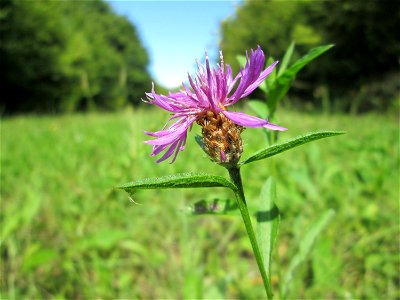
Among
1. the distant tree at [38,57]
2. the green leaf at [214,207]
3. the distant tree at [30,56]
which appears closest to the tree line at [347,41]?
the distant tree at [38,57]

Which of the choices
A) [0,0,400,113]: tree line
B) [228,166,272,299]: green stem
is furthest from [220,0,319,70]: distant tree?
[228,166,272,299]: green stem

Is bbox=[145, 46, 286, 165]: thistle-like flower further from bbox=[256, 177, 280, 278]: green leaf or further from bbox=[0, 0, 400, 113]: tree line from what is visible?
bbox=[0, 0, 400, 113]: tree line

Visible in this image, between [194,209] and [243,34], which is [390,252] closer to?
[194,209]

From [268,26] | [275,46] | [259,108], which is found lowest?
[259,108]

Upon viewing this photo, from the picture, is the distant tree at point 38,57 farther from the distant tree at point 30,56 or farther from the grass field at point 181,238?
the grass field at point 181,238

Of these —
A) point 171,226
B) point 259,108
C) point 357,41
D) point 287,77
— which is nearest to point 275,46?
point 357,41

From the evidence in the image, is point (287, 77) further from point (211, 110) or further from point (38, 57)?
point (38, 57)

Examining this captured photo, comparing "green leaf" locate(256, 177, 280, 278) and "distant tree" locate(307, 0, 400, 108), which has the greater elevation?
"distant tree" locate(307, 0, 400, 108)
